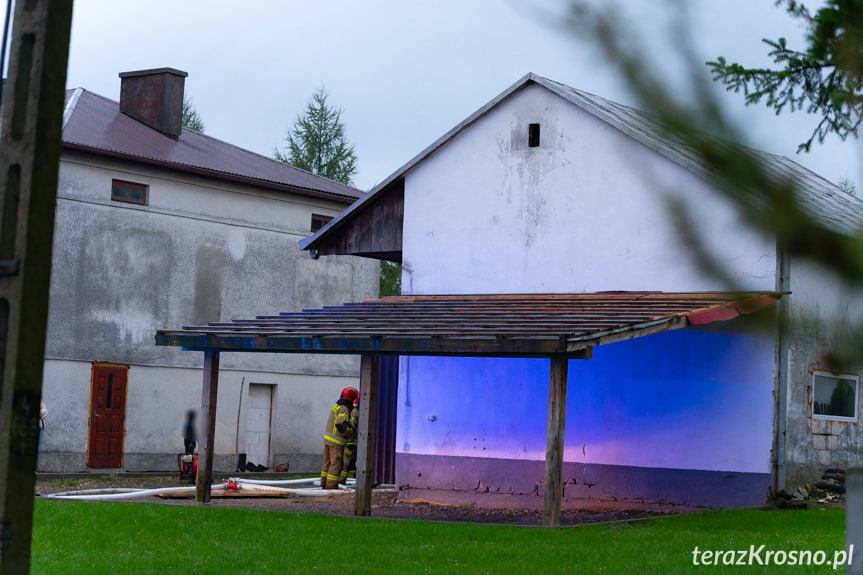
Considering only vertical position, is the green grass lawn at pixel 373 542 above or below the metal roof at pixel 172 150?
below

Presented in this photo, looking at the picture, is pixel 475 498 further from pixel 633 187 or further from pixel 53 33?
pixel 53 33

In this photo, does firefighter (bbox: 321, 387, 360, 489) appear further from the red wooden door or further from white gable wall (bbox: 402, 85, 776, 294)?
the red wooden door

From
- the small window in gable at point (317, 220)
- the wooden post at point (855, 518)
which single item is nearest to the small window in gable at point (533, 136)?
the small window in gable at point (317, 220)

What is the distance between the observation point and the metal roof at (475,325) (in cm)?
1311

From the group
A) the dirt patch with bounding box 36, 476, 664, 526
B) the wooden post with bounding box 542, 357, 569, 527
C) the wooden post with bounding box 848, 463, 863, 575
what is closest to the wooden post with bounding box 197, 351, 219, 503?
the dirt patch with bounding box 36, 476, 664, 526

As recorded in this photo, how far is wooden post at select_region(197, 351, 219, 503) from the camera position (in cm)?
1614

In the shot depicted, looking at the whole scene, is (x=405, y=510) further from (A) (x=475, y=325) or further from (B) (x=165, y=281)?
(B) (x=165, y=281)

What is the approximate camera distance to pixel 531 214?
18.0m

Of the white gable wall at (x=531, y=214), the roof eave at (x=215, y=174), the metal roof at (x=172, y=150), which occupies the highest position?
the metal roof at (x=172, y=150)

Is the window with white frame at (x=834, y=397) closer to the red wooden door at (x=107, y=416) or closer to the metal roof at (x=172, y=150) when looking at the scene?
the red wooden door at (x=107, y=416)

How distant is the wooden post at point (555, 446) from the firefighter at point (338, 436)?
6.83m

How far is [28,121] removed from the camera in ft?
→ 19.5

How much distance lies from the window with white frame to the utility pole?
13.2 meters

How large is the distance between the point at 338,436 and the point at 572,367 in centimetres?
479
